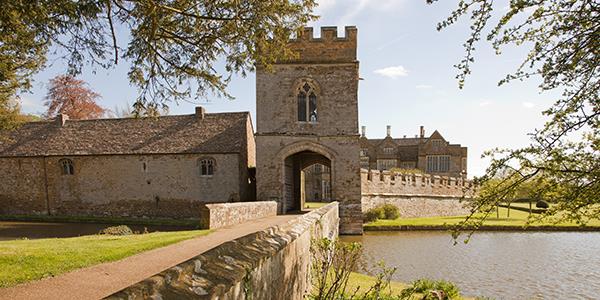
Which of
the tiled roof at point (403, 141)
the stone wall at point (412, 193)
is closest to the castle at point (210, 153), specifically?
the stone wall at point (412, 193)

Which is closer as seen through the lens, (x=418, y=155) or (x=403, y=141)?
(x=418, y=155)

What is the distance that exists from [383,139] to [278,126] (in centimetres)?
3830

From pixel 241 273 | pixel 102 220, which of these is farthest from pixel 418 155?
pixel 241 273

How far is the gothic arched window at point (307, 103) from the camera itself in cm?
2112

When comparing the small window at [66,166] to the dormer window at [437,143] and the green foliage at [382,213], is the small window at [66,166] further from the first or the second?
the dormer window at [437,143]

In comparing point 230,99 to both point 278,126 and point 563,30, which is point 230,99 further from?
point 278,126

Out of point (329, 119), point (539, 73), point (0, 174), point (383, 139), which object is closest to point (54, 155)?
point (0, 174)

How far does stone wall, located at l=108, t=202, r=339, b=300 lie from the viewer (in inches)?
77.8

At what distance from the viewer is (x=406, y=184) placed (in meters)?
29.7

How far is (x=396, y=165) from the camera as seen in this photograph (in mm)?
55906

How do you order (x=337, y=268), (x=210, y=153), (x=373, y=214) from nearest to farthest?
(x=337, y=268) → (x=210, y=153) → (x=373, y=214)

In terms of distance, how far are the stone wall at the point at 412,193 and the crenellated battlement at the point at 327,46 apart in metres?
7.95

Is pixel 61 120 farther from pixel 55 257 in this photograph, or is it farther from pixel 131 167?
pixel 55 257

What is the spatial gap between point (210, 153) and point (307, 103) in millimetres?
7311
